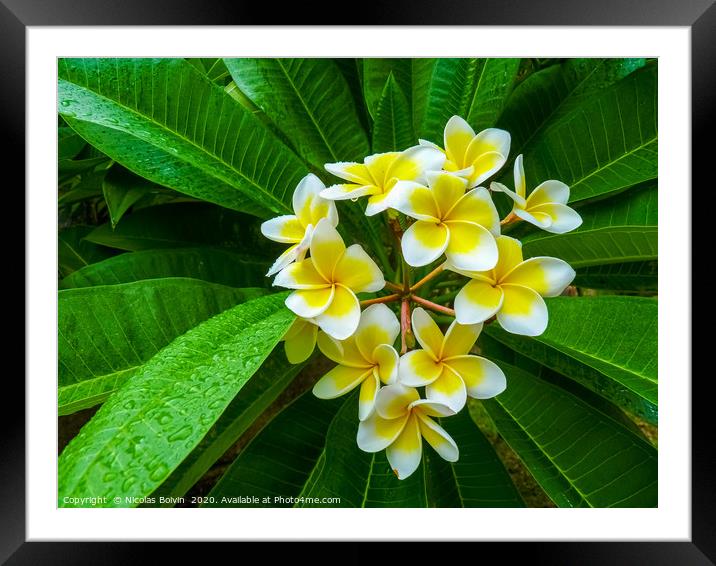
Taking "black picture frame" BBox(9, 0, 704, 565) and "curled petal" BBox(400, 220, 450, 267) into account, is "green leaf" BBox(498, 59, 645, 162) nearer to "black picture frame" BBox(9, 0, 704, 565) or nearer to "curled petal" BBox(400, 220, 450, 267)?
"black picture frame" BBox(9, 0, 704, 565)

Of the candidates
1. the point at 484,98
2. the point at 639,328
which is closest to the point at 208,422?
the point at 639,328

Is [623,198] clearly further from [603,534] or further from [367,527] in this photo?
[367,527]

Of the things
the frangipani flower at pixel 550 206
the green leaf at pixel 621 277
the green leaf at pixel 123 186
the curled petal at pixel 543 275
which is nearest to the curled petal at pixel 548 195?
the frangipani flower at pixel 550 206

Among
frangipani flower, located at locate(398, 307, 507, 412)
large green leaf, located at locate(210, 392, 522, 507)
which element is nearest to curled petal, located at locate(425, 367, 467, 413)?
frangipani flower, located at locate(398, 307, 507, 412)

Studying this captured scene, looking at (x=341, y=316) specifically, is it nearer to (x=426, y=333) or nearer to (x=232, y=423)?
(x=426, y=333)
